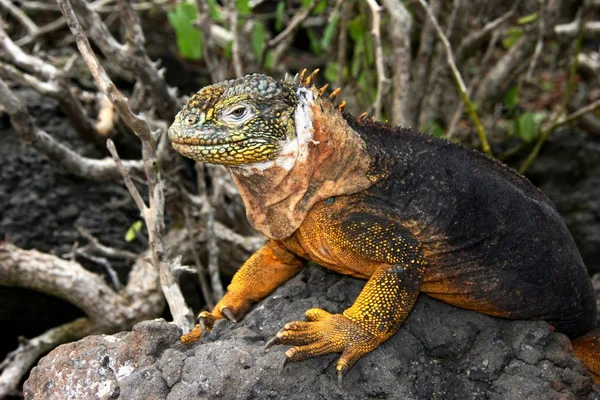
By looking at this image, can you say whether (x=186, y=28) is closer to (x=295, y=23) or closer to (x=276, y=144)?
(x=295, y=23)

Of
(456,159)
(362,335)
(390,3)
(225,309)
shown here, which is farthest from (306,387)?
(390,3)

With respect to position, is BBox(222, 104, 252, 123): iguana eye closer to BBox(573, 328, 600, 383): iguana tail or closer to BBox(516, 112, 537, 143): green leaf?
BBox(573, 328, 600, 383): iguana tail

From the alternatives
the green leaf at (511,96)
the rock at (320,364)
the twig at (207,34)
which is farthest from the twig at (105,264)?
the green leaf at (511,96)

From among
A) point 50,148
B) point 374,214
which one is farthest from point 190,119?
point 50,148

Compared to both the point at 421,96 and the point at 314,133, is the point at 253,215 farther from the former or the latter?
the point at 421,96

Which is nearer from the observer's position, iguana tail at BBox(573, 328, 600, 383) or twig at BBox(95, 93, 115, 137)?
iguana tail at BBox(573, 328, 600, 383)

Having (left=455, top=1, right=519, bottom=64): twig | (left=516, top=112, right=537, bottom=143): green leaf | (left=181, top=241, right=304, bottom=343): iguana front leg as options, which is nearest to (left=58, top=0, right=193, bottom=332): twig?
(left=181, top=241, right=304, bottom=343): iguana front leg
